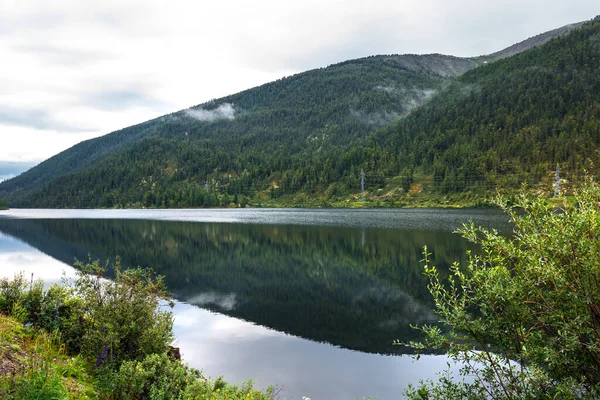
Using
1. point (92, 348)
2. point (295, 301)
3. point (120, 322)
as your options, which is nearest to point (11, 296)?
point (92, 348)

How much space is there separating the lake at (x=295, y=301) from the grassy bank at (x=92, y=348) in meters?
4.34

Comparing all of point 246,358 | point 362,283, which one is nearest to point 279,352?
point 246,358

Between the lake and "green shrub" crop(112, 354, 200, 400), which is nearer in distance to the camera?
"green shrub" crop(112, 354, 200, 400)

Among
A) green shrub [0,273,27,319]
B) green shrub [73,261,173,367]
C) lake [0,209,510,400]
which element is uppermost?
green shrub [0,273,27,319]

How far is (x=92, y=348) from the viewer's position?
12.9 m

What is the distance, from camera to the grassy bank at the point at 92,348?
957 cm

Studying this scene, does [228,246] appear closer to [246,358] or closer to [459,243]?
[459,243]

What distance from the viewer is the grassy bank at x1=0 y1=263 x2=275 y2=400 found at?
9.57m

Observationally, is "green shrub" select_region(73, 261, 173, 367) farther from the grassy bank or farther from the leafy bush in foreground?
the leafy bush in foreground

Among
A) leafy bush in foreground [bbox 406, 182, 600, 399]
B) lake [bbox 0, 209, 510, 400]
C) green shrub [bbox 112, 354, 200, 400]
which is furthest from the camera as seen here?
lake [bbox 0, 209, 510, 400]

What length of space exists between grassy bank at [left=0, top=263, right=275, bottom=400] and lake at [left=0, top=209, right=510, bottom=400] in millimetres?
4336

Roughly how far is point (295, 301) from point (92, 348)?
17675mm

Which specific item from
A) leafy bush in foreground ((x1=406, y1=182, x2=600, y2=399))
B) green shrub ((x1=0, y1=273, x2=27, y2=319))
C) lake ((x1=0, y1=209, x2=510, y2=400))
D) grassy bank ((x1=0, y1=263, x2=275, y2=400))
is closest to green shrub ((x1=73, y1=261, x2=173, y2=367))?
grassy bank ((x1=0, y1=263, x2=275, y2=400))

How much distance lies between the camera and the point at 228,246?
190 ft
